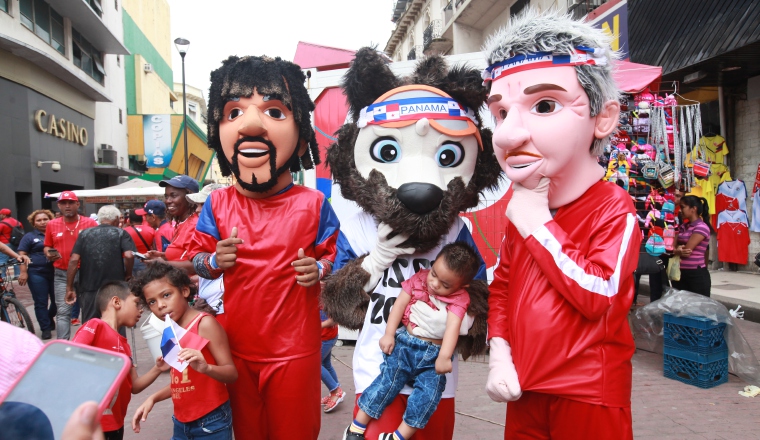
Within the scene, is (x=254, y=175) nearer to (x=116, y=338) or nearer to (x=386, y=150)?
(x=386, y=150)

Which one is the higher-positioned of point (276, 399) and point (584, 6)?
point (584, 6)

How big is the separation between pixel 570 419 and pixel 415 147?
4.12 feet

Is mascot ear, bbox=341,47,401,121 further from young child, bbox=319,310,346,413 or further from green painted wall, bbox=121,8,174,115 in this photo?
green painted wall, bbox=121,8,174,115

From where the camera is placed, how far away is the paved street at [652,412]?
3.77 metres

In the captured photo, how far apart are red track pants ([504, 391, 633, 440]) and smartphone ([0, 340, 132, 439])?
1443 mm

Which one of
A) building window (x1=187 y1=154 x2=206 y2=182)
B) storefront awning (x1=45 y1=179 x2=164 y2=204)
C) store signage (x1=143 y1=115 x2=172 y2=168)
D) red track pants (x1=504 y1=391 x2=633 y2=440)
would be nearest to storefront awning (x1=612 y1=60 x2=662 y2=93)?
red track pants (x1=504 y1=391 x2=633 y2=440)

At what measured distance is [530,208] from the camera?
6.18 feet

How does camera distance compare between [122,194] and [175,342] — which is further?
[122,194]

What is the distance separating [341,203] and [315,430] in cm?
314

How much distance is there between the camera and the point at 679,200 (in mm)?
5965

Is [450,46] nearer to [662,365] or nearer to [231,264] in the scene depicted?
[662,365]

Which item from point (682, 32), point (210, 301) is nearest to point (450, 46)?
point (682, 32)

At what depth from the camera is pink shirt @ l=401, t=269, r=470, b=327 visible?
2.12 metres

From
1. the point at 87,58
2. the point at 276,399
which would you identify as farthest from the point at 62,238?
the point at 87,58
